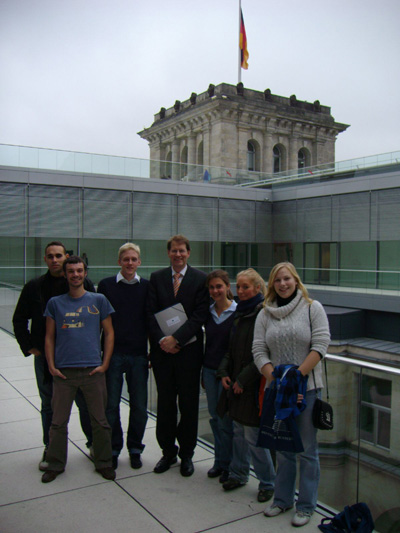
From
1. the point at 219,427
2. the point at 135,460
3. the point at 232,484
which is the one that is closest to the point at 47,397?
the point at 135,460

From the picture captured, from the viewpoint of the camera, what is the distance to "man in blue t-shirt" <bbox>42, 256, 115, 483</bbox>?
450 cm

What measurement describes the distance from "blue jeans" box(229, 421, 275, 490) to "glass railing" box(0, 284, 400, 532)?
0.44m

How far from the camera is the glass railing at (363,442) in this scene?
360 cm

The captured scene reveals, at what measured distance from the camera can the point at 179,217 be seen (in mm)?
28750

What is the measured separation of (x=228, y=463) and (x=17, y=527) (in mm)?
1766

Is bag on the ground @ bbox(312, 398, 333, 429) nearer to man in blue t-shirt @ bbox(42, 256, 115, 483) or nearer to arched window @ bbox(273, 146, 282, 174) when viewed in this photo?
man in blue t-shirt @ bbox(42, 256, 115, 483)

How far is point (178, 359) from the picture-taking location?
4664 millimetres

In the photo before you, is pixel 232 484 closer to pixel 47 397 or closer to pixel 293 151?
pixel 47 397

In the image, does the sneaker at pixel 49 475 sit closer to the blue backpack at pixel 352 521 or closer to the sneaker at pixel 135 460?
the sneaker at pixel 135 460

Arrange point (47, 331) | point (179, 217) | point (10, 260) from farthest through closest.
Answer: point (179, 217) → point (10, 260) → point (47, 331)

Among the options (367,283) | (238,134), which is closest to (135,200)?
(367,283)

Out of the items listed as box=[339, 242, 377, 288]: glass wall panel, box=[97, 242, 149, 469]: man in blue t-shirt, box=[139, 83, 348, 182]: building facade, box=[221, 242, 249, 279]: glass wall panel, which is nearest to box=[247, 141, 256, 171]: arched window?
box=[139, 83, 348, 182]: building facade

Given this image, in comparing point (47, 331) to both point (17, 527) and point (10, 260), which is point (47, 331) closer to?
point (17, 527)

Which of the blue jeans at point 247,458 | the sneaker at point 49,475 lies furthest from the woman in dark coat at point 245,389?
the sneaker at point 49,475
